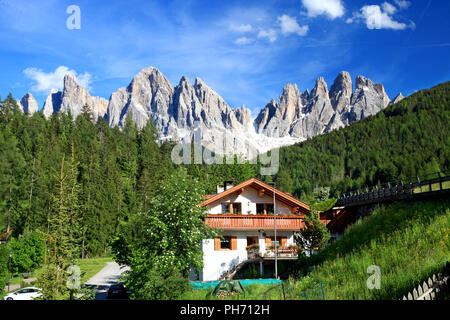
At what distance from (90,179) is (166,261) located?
69.9 m

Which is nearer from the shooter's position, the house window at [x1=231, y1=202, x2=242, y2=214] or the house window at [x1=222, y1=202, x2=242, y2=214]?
the house window at [x1=222, y1=202, x2=242, y2=214]

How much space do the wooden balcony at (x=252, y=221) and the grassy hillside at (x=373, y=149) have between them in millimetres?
80625

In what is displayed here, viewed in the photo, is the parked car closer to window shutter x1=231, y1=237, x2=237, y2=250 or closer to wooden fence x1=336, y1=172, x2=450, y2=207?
window shutter x1=231, y1=237, x2=237, y2=250

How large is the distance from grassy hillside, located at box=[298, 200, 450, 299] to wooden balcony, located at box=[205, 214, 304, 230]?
743 cm

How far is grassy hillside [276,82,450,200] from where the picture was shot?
127 meters

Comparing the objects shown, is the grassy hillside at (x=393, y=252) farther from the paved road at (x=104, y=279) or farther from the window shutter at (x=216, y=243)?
the paved road at (x=104, y=279)

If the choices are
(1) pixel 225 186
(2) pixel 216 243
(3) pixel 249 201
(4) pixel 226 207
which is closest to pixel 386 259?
(2) pixel 216 243

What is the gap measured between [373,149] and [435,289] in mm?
160657

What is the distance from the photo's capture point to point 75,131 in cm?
11394

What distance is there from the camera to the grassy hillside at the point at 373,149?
12688 centimetres

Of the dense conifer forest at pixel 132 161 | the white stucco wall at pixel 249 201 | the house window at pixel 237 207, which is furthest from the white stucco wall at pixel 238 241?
the dense conifer forest at pixel 132 161

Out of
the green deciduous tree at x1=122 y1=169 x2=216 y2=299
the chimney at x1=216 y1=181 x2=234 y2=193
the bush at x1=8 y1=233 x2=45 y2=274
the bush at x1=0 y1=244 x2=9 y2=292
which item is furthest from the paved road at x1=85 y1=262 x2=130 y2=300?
the chimney at x1=216 y1=181 x2=234 y2=193

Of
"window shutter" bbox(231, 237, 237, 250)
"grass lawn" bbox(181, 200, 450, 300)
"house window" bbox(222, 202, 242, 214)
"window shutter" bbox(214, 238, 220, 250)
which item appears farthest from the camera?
"house window" bbox(222, 202, 242, 214)
